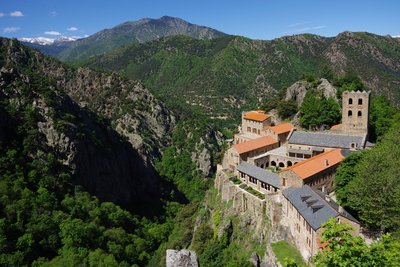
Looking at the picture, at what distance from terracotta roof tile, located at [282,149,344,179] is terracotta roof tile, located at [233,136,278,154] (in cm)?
1586

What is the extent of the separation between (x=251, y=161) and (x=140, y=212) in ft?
204

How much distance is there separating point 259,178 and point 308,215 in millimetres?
18891

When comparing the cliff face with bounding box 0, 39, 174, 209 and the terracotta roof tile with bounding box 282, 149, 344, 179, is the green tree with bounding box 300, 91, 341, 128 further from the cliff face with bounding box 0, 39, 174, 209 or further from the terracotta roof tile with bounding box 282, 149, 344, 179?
the cliff face with bounding box 0, 39, 174, 209

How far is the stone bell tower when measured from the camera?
77.0 m

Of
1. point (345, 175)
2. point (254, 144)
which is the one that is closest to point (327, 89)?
point (254, 144)

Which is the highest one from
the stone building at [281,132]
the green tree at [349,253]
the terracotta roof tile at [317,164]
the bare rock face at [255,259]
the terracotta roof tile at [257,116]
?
the green tree at [349,253]

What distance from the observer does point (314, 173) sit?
60.0 metres

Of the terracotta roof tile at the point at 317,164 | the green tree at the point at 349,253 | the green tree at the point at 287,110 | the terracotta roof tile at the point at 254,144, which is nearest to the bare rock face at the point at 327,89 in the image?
the green tree at the point at 287,110

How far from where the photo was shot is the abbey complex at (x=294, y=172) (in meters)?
50.1

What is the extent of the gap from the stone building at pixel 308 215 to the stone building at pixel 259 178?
5.26 meters

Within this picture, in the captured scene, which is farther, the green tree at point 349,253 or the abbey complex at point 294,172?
the abbey complex at point 294,172

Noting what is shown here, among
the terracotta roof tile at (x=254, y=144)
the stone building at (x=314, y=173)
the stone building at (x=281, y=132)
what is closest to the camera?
the stone building at (x=314, y=173)

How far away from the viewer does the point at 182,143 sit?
189750 mm

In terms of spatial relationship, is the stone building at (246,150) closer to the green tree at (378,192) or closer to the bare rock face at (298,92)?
the bare rock face at (298,92)
